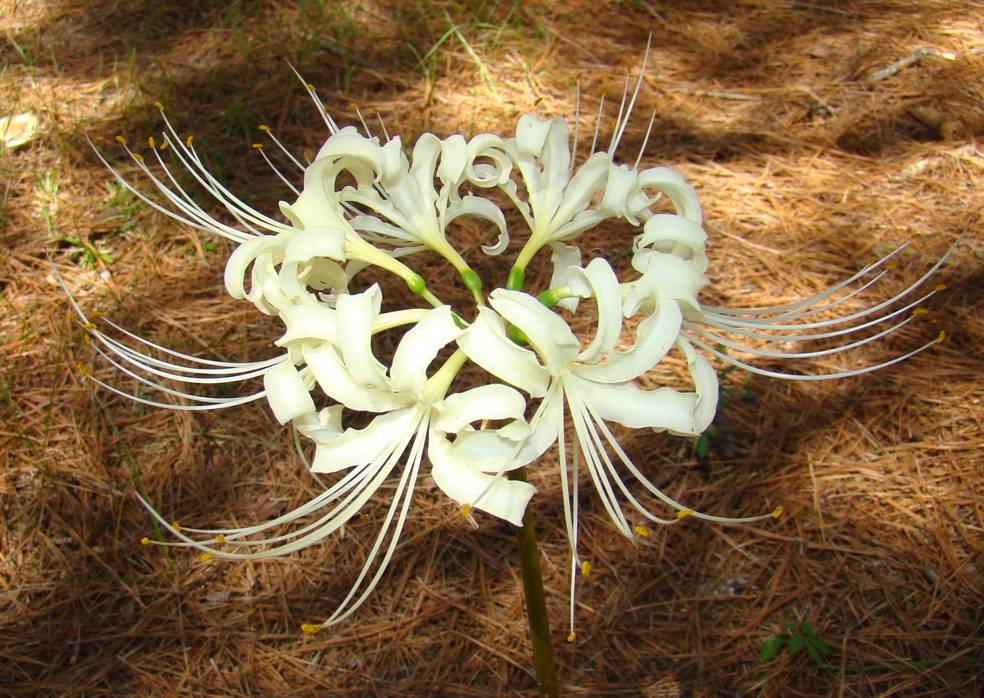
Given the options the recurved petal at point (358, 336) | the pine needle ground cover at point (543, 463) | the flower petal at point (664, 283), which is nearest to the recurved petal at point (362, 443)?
the recurved petal at point (358, 336)

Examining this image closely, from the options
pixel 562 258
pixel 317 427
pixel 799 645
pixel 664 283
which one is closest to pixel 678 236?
pixel 664 283

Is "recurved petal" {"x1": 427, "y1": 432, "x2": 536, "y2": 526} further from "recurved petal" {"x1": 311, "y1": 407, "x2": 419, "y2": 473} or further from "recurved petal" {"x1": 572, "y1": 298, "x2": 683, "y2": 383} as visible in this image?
"recurved petal" {"x1": 572, "y1": 298, "x2": 683, "y2": 383}

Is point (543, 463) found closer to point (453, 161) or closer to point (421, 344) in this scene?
point (453, 161)

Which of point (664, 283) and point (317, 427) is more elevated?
point (664, 283)

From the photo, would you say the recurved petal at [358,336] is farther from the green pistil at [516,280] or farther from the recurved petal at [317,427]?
the green pistil at [516,280]

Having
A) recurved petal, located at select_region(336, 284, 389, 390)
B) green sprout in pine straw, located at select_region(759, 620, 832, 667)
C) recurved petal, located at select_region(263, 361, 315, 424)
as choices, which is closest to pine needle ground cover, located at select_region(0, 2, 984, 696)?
green sprout in pine straw, located at select_region(759, 620, 832, 667)
